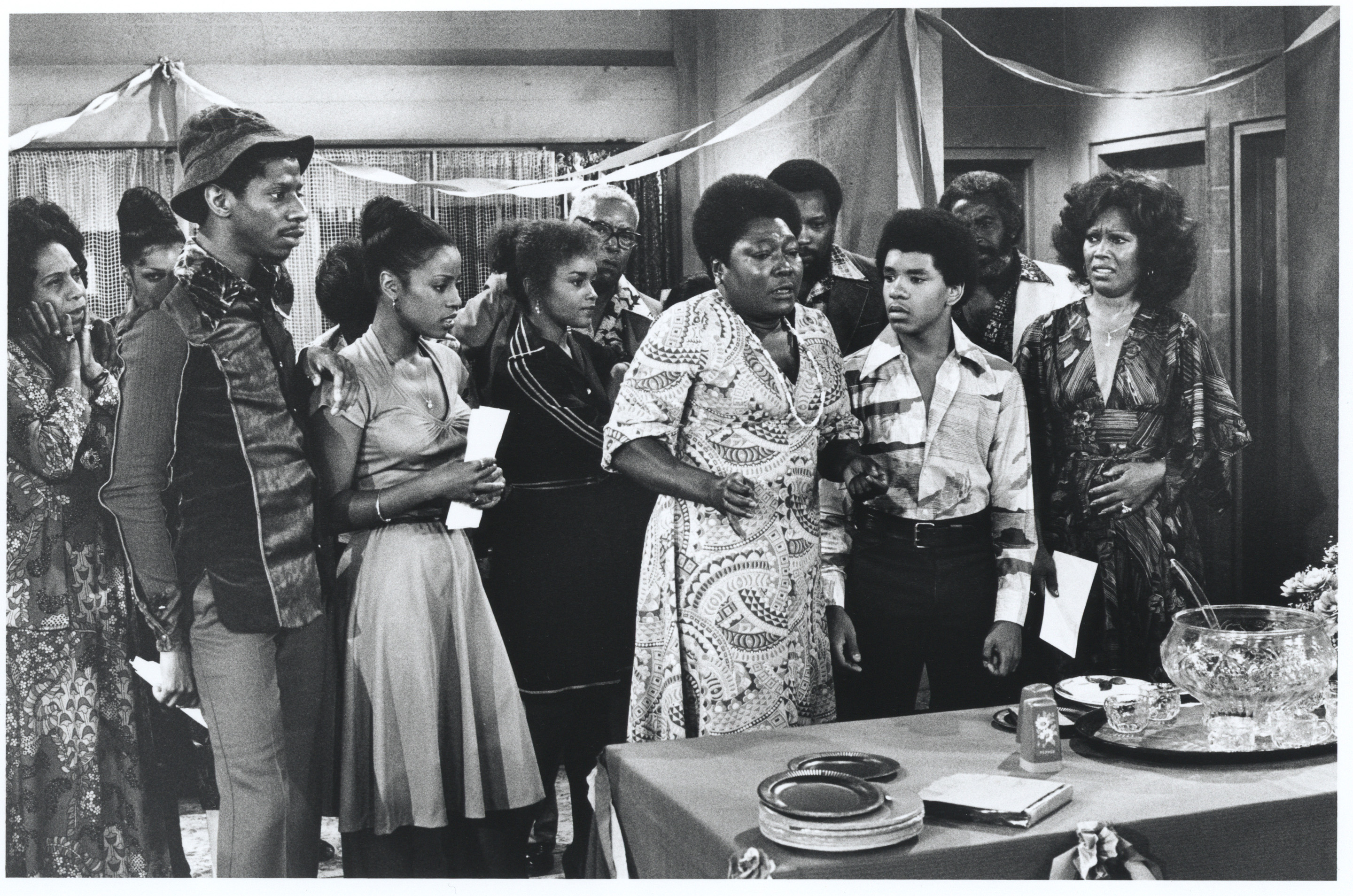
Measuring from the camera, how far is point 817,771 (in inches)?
76.9

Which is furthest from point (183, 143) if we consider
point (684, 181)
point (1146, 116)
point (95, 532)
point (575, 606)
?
point (1146, 116)

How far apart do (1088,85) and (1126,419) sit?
83cm

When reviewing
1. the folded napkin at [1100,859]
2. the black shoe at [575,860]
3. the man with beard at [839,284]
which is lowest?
the black shoe at [575,860]

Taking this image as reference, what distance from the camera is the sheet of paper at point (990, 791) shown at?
1.86 metres

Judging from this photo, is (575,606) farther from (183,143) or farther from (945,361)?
(183,143)

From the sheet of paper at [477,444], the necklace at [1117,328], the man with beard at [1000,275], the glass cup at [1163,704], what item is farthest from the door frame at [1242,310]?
the sheet of paper at [477,444]

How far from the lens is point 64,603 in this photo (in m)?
2.77

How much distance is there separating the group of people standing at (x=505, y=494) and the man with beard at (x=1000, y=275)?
0.41 feet

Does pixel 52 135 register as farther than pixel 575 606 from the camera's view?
No

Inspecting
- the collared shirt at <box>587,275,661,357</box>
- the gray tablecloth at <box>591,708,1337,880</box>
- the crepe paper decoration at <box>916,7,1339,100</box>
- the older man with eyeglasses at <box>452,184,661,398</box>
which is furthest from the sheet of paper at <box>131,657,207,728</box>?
the crepe paper decoration at <box>916,7,1339,100</box>

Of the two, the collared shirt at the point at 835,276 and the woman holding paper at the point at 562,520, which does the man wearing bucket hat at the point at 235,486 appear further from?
the collared shirt at the point at 835,276

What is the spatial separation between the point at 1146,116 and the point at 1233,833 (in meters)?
1.86

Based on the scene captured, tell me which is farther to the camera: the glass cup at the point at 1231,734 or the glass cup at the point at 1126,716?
the glass cup at the point at 1126,716

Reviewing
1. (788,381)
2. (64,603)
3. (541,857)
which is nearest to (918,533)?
(788,381)
